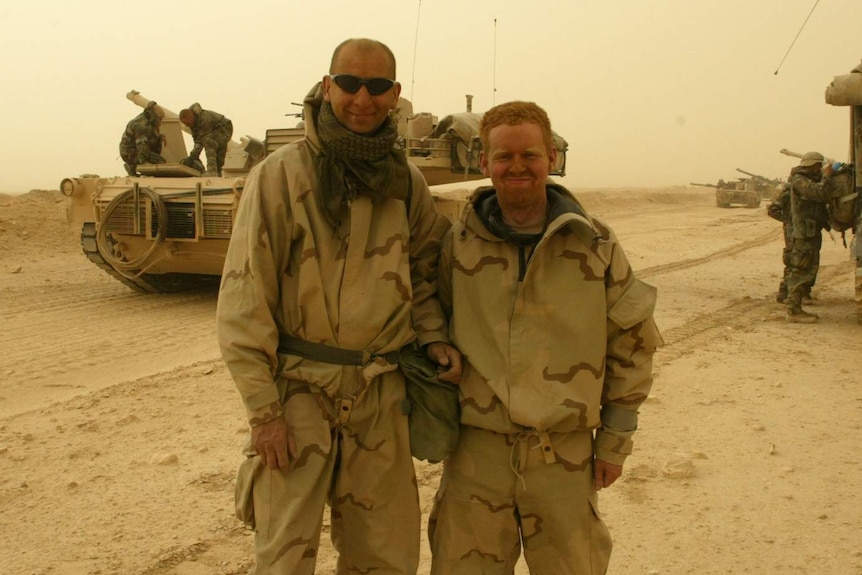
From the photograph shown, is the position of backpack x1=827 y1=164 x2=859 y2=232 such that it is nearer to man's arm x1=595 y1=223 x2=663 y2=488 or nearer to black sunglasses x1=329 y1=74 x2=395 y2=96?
man's arm x1=595 y1=223 x2=663 y2=488

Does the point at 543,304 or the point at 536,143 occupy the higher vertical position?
the point at 536,143

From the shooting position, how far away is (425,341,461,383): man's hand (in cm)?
237

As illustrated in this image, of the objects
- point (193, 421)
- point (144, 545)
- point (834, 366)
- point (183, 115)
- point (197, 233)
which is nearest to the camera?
point (144, 545)

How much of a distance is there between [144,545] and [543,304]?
207cm

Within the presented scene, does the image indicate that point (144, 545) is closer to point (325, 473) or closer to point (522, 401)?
point (325, 473)

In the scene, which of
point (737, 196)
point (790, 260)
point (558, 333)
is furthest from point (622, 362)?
point (737, 196)

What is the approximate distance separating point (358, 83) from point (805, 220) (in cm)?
760

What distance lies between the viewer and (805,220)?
8.63 metres

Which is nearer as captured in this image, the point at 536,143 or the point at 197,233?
the point at 536,143

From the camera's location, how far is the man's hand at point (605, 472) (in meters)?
2.35

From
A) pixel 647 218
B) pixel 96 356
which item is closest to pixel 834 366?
pixel 96 356

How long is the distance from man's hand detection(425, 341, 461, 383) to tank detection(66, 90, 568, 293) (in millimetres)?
6381

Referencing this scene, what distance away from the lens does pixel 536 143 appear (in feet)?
7.45

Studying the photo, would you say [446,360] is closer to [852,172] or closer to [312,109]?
[312,109]
